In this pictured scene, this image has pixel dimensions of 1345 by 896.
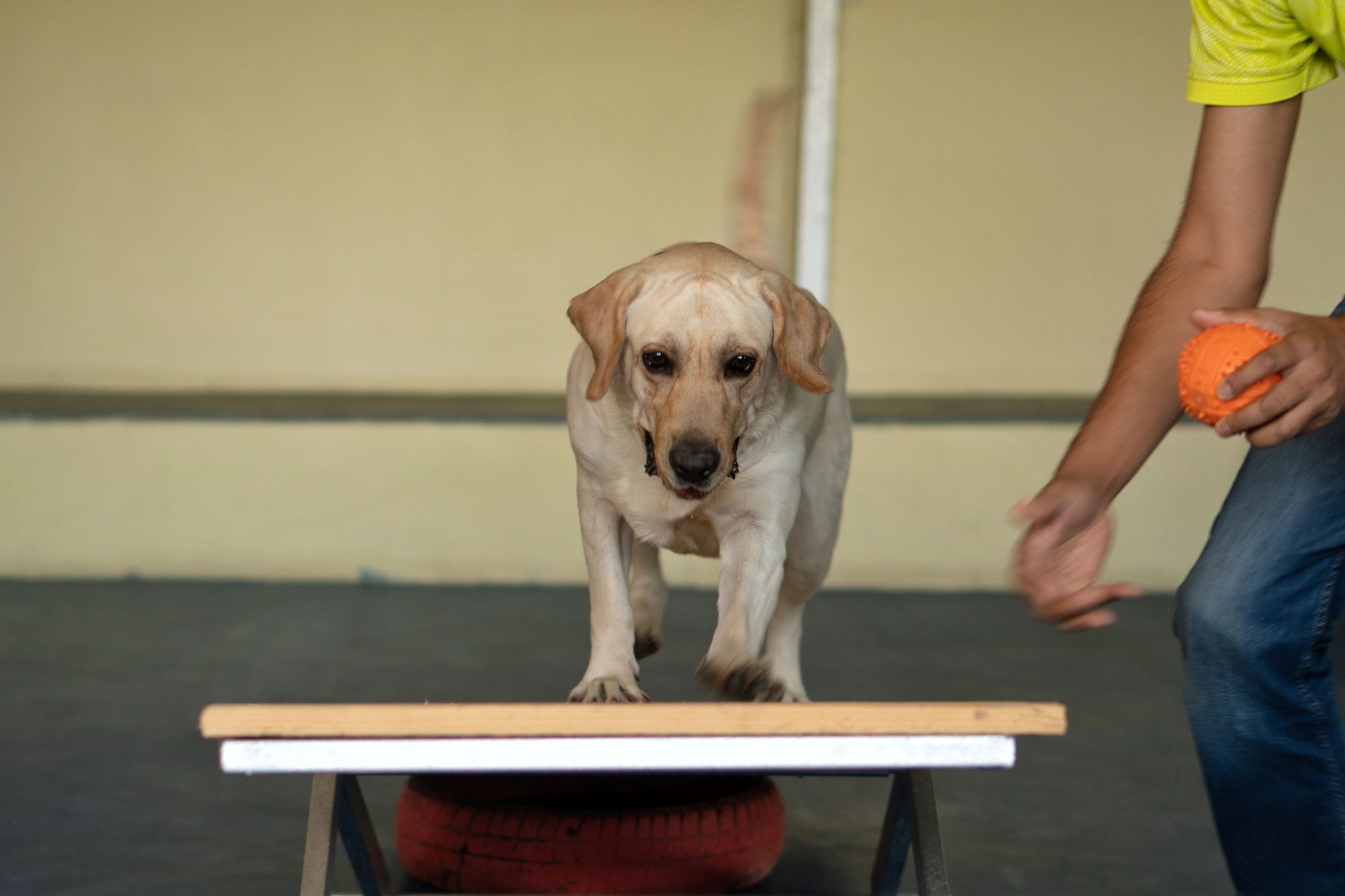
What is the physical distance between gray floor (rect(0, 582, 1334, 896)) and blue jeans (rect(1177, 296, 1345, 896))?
1226 mm

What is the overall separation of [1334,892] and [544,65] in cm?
553

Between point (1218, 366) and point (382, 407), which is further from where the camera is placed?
point (382, 407)

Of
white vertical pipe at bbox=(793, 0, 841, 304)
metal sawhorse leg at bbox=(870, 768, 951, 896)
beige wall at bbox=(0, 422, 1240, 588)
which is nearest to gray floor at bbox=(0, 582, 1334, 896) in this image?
beige wall at bbox=(0, 422, 1240, 588)

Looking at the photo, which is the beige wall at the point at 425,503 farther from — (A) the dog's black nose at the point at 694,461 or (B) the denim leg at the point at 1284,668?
(B) the denim leg at the point at 1284,668

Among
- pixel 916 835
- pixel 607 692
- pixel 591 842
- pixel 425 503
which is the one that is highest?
pixel 607 692

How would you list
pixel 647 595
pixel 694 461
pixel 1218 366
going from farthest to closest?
pixel 647 595
pixel 694 461
pixel 1218 366

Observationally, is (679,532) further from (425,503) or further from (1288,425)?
(425,503)

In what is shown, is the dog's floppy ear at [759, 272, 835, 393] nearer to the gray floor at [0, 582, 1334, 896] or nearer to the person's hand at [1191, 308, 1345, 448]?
the person's hand at [1191, 308, 1345, 448]

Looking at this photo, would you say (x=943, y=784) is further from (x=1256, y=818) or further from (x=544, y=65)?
(x=544, y=65)

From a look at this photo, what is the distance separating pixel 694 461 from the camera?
2.15 metres

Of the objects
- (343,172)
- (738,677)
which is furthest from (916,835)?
(343,172)

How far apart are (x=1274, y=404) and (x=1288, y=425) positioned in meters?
0.04

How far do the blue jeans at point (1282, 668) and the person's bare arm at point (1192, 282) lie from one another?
0.16 meters

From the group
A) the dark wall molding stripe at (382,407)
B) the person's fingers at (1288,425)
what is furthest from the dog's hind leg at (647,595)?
the dark wall molding stripe at (382,407)
